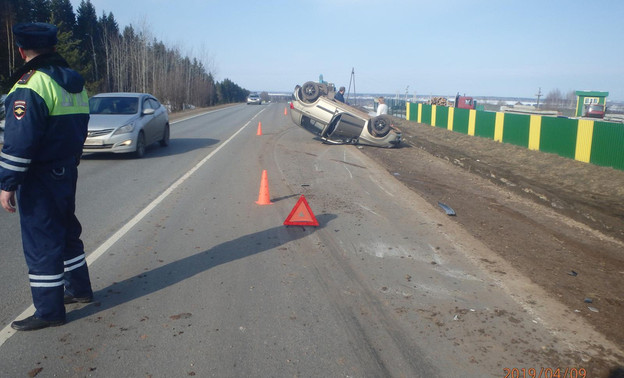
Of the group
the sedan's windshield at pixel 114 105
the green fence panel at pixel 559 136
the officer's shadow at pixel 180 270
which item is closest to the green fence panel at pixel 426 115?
the green fence panel at pixel 559 136

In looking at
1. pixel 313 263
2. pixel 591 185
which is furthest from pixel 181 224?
pixel 591 185

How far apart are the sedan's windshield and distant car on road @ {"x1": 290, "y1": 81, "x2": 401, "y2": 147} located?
5.88 m

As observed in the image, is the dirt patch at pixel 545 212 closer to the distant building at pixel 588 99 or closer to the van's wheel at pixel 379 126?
the van's wheel at pixel 379 126

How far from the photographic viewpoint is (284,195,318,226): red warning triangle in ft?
24.0

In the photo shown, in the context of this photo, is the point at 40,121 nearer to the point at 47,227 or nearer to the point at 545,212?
the point at 47,227

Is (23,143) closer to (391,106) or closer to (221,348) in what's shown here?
(221,348)

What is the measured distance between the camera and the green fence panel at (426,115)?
33719mm

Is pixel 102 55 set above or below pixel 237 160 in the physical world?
above

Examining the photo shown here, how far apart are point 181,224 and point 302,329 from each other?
3608 millimetres

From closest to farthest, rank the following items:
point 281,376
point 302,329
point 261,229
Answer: point 281,376, point 302,329, point 261,229

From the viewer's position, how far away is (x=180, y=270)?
545cm

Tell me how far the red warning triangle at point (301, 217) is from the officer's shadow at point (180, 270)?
0.29 ft

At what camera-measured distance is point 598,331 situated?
435 centimetres
